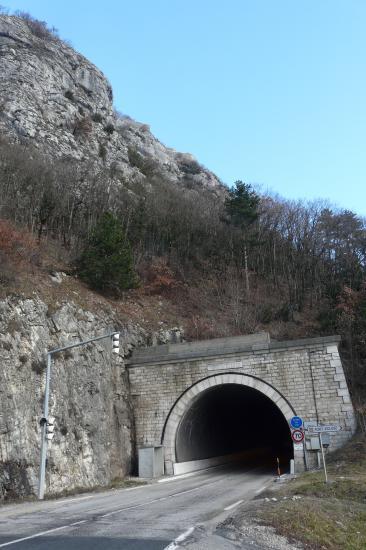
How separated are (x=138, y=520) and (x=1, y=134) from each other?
3605 cm

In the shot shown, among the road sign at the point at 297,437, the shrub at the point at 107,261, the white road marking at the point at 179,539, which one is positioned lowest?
the white road marking at the point at 179,539

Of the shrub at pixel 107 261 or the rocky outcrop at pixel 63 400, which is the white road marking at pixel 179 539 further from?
the shrub at pixel 107 261

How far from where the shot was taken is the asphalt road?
760cm

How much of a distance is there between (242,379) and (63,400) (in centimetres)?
917

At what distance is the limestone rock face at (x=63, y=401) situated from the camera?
53.6 ft

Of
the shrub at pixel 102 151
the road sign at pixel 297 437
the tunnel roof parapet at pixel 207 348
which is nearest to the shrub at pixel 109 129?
the shrub at pixel 102 151

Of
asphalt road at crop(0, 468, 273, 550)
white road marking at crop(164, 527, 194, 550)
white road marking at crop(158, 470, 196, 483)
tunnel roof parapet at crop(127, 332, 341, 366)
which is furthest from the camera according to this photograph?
tunnel roof parapet at crop(127, 332, 341, 366)

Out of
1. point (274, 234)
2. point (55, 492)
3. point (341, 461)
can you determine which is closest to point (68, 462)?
point (55, 492)

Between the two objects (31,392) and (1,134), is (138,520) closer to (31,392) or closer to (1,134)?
(31,392)

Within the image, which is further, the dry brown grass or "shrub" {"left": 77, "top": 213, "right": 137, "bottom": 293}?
"shrub" {"left": 77, "top": 213, "right": 137, "bottom": 293}

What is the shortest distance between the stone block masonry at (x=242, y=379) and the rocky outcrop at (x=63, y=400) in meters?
1.21

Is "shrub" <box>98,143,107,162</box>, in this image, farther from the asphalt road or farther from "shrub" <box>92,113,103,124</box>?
the asphalt road

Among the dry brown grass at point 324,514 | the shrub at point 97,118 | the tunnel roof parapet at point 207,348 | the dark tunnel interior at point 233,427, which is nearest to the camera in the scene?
the dry brown grass at point 324,514

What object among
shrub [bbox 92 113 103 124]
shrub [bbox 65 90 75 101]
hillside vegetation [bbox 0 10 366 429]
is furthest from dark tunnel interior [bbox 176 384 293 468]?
shrub [bbox 65 90 75 101]
